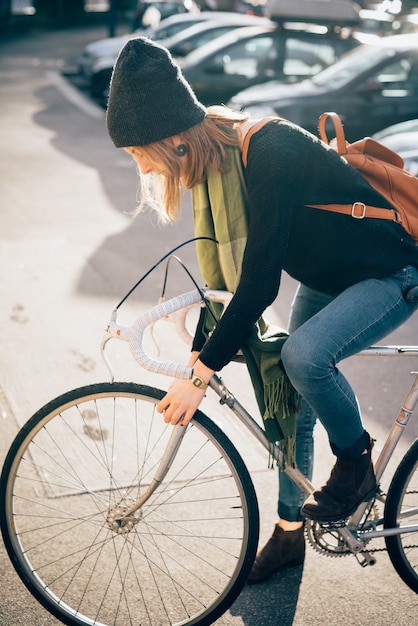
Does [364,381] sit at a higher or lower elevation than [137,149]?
lower

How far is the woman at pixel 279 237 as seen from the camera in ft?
7.23

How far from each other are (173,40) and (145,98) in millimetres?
12283

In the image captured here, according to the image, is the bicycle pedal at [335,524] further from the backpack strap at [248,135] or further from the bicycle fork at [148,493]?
the backpack strap at [248,135]

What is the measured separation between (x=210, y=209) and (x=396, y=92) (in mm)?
7878

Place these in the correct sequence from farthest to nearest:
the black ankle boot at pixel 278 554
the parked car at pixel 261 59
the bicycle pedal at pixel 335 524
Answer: the parked car at pixel 261 59, the black ankle boot at pixel 278 554, the bicycle pedal at pixel 335 524

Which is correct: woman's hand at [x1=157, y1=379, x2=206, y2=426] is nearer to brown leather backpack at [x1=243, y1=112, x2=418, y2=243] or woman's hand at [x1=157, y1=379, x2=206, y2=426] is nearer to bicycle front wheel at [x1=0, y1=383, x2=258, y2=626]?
bicycle front wheel at [x1=0, y1=383, x2=258, y2=626]

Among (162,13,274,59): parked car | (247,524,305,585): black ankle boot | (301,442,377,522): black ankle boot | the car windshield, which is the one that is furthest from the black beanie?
(162,13,274,59): parked car

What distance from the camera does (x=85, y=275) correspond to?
6.04 meters

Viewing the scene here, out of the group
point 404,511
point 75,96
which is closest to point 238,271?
point 404,511

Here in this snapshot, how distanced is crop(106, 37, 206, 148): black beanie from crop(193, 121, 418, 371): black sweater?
239mm

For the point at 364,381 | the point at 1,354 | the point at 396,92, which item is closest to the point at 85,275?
the point at 1,354

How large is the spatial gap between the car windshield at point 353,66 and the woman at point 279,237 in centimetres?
759

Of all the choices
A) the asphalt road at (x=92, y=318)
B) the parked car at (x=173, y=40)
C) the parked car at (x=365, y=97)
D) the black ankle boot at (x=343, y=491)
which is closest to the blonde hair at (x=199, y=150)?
the black ankle boot at (x=343, y=491)

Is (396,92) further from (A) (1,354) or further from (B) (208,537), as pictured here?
(B) (208,537)
